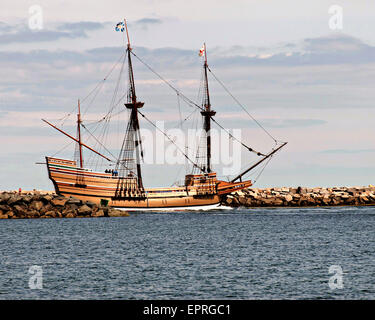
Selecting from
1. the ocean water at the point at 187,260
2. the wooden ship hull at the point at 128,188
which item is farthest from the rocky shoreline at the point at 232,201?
the ocean water at the point at 187,260

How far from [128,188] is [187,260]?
170 ft

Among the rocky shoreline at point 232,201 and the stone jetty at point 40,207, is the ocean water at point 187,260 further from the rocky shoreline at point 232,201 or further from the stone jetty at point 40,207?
the rocky shoreline at point 232,201

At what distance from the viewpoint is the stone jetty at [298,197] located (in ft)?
362

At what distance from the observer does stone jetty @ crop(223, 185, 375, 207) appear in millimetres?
110312

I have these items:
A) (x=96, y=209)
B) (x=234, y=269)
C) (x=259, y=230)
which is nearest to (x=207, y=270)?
(x=234, y=269)

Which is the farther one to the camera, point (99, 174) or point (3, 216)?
point (99, 174)

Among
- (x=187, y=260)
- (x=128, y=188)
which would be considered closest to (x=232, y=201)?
(x=128, y=188)

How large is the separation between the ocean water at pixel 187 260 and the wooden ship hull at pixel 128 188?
18.1 metres

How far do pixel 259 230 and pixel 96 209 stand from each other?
27087mm

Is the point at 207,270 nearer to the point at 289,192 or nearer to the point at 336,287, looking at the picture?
the point at 336,287

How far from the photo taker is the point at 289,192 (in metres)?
119

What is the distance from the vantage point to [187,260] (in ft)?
127

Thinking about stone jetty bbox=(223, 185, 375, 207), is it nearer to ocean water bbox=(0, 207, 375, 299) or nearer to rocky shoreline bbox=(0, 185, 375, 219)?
rocky shoreline bbox=(0, 185, 375, 219)
